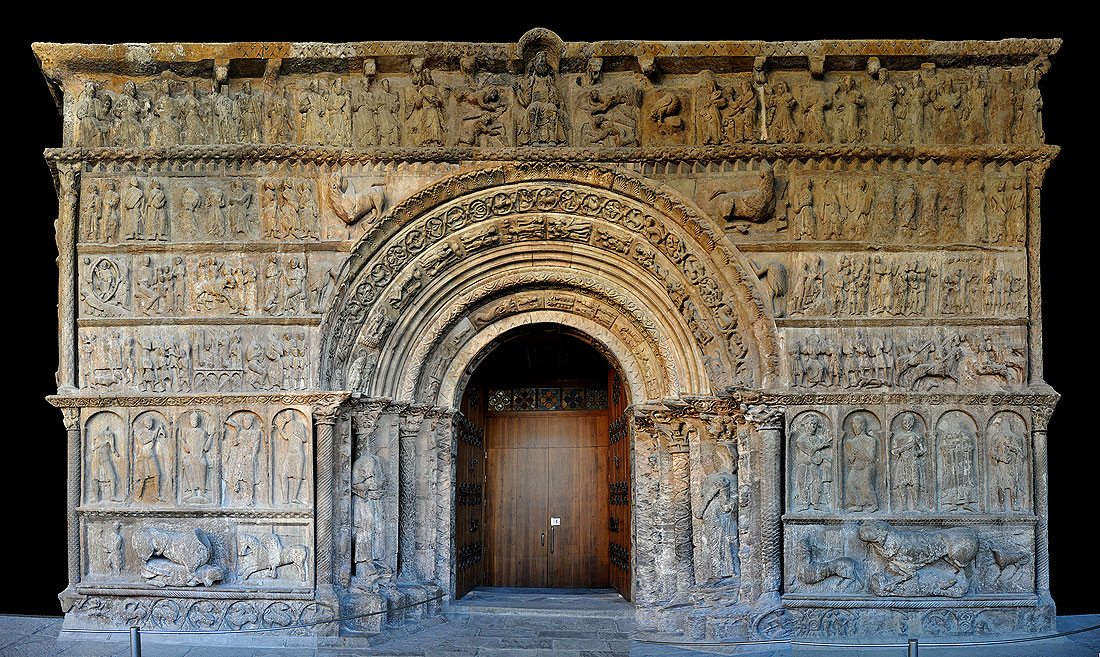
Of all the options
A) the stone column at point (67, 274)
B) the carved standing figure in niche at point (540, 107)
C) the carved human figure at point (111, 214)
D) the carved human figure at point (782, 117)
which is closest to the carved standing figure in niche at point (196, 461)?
the stone column at point (67, 274)

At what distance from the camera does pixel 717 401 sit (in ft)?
27.8

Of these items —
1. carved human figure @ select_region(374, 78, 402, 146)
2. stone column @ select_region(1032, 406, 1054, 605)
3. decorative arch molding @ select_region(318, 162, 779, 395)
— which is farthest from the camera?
carved human figure @ select_region(374, 78, 402, 146)

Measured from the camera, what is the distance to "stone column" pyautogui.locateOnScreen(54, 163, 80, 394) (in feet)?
27.7

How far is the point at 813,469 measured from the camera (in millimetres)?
8164

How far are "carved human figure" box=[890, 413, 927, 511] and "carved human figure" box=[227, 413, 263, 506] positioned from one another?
17.6 ft

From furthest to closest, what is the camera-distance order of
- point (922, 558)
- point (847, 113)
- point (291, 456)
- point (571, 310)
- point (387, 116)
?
1. point (571, 310)
2. point (387, 116)
3. point (847, 113)
4. point (291, 456)
5. point (922, 558)

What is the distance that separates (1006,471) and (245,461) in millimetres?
6396

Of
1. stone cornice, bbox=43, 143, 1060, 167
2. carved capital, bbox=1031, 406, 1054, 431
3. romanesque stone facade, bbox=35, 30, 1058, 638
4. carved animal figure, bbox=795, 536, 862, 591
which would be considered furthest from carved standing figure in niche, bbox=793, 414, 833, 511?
stone cornice, bbox=43, 143, 1060, 167

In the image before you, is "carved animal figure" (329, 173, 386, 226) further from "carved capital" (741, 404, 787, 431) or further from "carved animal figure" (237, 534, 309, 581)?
"carved capital" (741, 404, 787, 431)

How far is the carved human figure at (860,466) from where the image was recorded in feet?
26.7

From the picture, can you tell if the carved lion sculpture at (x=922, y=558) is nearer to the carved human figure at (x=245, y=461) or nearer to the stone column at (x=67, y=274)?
the carved human figure at (x=245, y=461)

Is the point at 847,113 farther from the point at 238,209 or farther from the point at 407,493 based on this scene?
the point at 238,209

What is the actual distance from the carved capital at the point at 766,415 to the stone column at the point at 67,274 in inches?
227

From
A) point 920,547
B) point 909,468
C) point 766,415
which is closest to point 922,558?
point 920,547
